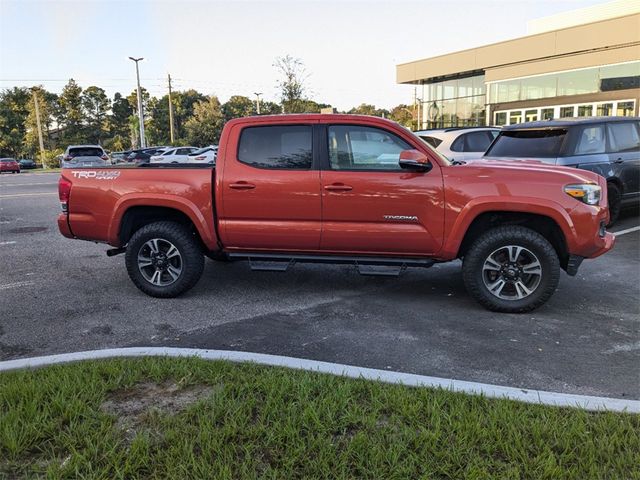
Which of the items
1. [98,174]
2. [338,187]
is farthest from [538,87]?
[98,174]

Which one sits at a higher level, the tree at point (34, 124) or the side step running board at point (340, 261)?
the tree at point (34, 124)

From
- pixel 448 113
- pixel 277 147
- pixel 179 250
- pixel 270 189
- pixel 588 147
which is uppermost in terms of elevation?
pixel 448 113

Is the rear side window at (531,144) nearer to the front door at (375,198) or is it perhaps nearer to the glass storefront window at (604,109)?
the front door at (375,198)

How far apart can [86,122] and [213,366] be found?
7790 cm

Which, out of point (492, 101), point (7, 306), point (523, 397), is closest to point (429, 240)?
point (523, 397)

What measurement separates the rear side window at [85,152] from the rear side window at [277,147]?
2308 centimetres

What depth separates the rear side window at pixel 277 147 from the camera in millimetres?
5492

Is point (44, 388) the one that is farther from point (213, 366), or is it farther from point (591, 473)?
point (591, 473)

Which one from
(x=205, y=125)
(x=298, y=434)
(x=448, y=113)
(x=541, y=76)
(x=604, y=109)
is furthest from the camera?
(x=205, y=125)

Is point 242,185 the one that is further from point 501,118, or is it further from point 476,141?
point 501,118

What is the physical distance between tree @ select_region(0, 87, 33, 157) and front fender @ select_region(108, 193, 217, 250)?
68146 millimetres

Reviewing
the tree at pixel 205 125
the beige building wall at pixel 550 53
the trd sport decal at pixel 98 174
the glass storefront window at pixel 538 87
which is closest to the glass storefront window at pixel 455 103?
the beige building wall at pixel 550 53

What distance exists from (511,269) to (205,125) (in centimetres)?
6246

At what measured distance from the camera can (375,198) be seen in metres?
5.21
